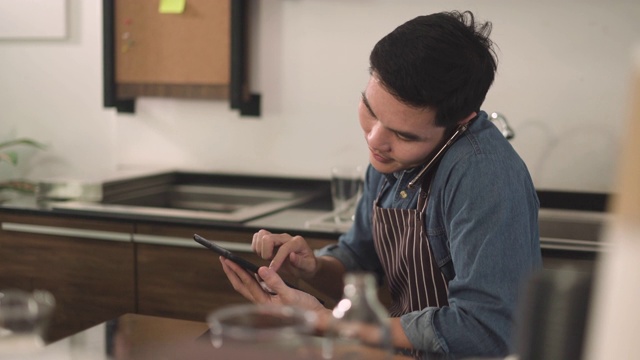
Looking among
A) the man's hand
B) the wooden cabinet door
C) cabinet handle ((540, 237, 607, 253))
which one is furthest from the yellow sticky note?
cabinet handle ((540, 237, 607, 253))

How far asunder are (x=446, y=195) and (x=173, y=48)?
6.09 feet

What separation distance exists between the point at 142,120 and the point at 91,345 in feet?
7.05

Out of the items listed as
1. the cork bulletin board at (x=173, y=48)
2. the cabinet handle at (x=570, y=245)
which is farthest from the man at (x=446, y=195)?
the cork bulletin board at (x=173, y=48)

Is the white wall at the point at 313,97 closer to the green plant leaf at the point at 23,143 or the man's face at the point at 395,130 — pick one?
the green plant leaf at the point at 23,143

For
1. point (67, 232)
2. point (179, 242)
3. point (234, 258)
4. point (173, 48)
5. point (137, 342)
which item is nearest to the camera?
point (137, 342)

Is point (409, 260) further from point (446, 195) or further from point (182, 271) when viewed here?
point (182, 271)

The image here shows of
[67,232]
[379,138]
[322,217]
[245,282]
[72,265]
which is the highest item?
[379,138]

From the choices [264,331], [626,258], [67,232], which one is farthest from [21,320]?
[67,232]

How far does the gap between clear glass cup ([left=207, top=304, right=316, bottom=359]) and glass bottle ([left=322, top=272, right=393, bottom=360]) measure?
36 mm

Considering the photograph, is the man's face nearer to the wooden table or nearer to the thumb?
the thumb

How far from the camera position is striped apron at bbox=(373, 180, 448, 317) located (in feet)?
5.57

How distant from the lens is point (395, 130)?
1599mm

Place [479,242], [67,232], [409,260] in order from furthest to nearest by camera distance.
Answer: [67,232] → [409,260] → [479,242]

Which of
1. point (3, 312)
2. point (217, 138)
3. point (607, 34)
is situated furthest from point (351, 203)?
point (3, 312)
